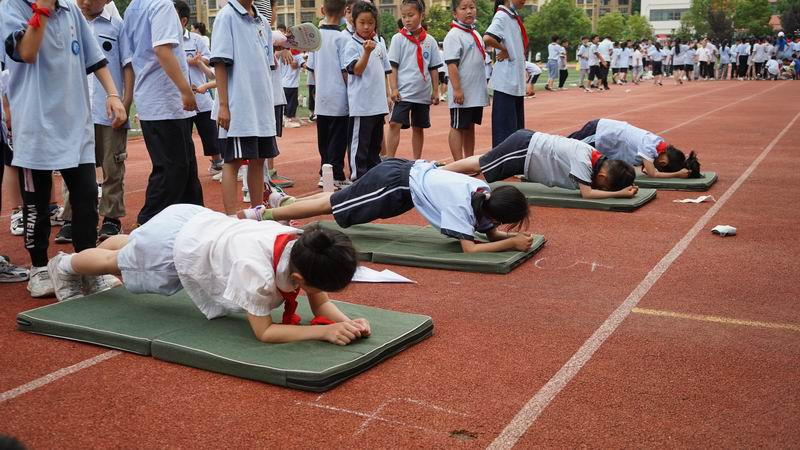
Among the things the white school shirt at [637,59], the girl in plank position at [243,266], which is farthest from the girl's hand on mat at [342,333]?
the white school shirt at [637,59]

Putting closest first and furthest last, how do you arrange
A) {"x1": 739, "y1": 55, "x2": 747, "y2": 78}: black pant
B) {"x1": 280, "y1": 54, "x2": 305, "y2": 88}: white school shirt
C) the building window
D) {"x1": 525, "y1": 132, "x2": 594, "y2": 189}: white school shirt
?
{"x1": 525, "y1": 132, "x2": 594, "y2": 189}: white school shirt < {"x1": 280, "y1": 54, "x2": 305, "y2": 88}: white school shirt < {"x1": 739, "y1": 55, "x2": 747, "y2": 78}: black pant < the building window

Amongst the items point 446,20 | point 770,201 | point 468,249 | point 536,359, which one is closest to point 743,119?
point 770,201

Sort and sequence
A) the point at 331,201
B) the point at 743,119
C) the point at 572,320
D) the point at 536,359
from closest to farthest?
the point at 536,359 < the point at 572,320 < the point at 331,201 < the point at 743,119

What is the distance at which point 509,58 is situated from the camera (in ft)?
30.2

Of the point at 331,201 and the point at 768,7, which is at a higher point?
the point at 768,7

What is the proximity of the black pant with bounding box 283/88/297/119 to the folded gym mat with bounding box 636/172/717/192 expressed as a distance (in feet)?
29.4

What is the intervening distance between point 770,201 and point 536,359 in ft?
17.6

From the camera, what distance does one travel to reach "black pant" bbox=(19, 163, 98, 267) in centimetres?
498

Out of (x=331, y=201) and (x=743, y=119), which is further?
(x=743, y=119)

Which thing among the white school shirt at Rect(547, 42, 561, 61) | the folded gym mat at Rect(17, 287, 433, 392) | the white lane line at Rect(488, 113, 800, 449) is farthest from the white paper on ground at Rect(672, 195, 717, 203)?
the white school shirt at Rect(547, 42, 561, 61)

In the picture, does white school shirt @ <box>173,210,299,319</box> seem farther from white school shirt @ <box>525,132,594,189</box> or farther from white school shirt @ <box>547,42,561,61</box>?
white school shirt @ <box>547,42,561,61</box>

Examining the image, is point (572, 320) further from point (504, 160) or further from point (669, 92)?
point (669, 92)

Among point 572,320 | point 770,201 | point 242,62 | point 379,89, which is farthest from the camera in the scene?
point 379,89

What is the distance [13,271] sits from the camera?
5504 mm
